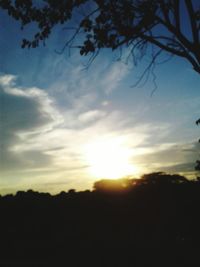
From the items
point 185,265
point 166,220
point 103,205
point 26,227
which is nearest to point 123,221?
point 103,205

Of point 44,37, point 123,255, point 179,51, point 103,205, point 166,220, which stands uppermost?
point 44,37

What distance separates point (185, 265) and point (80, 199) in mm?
2687

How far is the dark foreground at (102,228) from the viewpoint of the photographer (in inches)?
244

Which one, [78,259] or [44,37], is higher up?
[44,37]

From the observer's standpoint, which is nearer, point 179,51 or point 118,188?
point 118,188

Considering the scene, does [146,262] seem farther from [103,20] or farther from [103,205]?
[103,20]

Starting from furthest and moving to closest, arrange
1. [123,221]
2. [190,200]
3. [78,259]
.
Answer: [190,200] → [123,221] → [78,259]

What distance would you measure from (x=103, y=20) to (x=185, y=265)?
888 cm

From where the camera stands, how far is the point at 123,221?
700 cm

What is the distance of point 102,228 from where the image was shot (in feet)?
22.3

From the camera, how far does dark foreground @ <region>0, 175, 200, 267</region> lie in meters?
6.21

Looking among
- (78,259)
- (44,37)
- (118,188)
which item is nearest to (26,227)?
(78,259)

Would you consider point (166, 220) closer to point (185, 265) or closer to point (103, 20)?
point (185, 265)

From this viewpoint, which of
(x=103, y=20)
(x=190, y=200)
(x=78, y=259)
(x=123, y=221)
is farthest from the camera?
(x=103, y=20)
